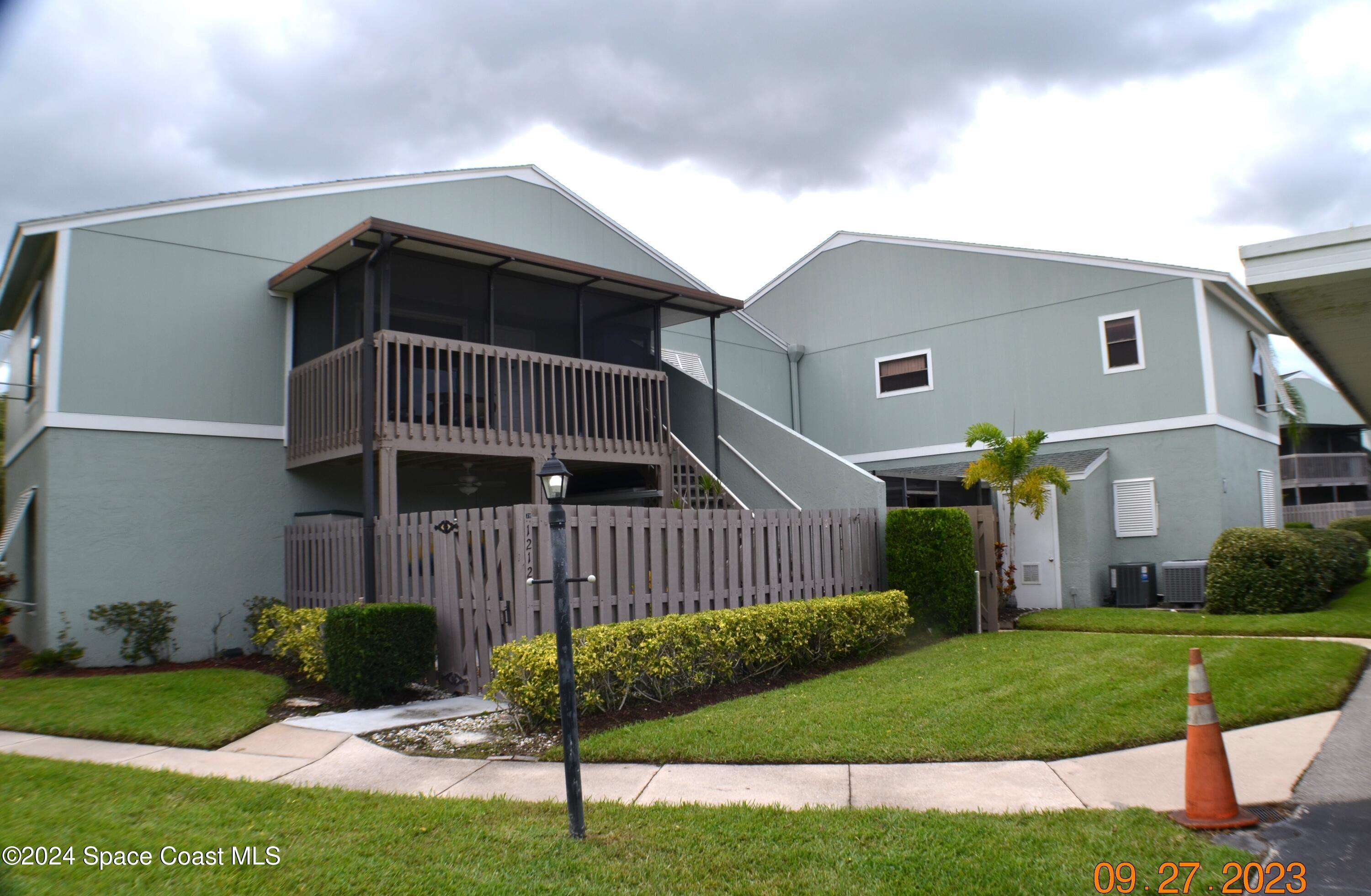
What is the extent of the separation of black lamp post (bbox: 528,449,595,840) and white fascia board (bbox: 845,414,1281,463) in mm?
12815

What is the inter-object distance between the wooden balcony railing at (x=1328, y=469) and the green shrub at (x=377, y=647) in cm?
3506

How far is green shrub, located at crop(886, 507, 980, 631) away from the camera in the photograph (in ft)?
37.1

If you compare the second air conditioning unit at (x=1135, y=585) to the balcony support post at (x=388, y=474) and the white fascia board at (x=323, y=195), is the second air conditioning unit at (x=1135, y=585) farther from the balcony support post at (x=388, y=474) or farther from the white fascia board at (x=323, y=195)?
the balcony support post at (x=388, y=474)

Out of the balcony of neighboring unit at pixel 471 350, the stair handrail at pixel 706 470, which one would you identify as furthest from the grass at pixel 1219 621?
the balcony of neighboring unit at pixel 471 350

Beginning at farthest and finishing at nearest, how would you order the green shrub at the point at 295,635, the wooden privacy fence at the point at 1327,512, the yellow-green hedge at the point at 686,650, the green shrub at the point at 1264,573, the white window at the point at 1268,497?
the wooden privacy fence at the point at 1327,512 < the white window at the point at 1268,497 < the green shrub at the point at 1264,573 < the green shrub at the point at 295,635 < the yellow-green hedge at the point at 686,650

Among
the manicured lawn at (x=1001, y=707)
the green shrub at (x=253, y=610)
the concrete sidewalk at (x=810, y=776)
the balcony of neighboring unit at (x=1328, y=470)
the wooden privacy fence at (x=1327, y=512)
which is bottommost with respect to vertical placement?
the concrete sidewalk at (x=810, y=776)

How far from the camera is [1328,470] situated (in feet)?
110

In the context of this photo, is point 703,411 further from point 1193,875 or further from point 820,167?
point 1193,875

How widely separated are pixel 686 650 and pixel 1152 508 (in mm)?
10718

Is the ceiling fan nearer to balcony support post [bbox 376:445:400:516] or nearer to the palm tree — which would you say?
balcony support post [bbox 376:445:400:516]

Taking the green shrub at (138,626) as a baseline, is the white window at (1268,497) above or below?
above

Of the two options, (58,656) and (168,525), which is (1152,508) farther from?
(58,656)

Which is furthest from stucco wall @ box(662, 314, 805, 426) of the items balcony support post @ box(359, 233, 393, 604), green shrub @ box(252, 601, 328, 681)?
green shrub @ box(252, 601, 328, 681)

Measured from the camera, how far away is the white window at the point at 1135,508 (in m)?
15.2
